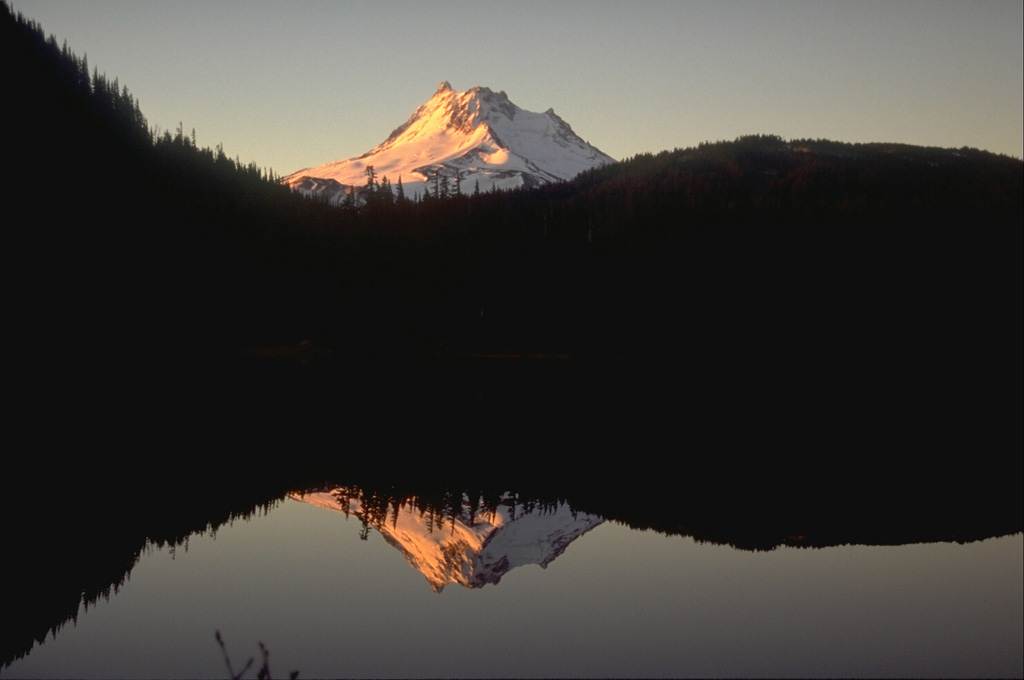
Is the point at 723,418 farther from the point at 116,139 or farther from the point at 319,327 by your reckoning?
the point at 116,139

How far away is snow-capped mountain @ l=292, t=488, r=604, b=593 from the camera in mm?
20125

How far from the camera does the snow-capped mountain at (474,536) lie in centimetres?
2012

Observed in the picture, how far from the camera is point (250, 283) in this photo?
386 feet

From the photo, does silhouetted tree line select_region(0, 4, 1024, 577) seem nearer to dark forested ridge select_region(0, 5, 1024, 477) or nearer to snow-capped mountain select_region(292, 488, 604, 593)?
dark forested ridge select_region(0, 5, 1024, 477)

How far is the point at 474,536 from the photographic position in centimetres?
2348

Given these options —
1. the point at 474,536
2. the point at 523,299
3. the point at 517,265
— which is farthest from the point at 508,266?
the point at 474,536

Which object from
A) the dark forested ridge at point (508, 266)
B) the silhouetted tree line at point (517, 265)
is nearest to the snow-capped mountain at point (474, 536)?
the silhouetted tree line at point (517, 265)

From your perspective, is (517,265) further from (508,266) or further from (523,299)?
(523,299)

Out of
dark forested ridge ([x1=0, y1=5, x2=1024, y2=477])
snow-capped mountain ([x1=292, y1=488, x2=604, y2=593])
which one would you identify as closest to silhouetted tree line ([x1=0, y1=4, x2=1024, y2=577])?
dark forested ridge ([x1=0, y1=5, x2=1024, y2=477])

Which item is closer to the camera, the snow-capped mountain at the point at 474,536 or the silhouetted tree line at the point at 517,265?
the snow-capped mountain at the point at 474,536

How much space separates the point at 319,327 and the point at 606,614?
327 ft

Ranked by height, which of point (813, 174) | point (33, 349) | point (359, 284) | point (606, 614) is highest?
point (813, 174)

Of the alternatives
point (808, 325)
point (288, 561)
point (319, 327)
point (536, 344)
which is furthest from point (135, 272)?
point (288, 561)

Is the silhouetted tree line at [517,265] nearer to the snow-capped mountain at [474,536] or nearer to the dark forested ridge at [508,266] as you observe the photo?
the dark forested ridge at [508,266]
